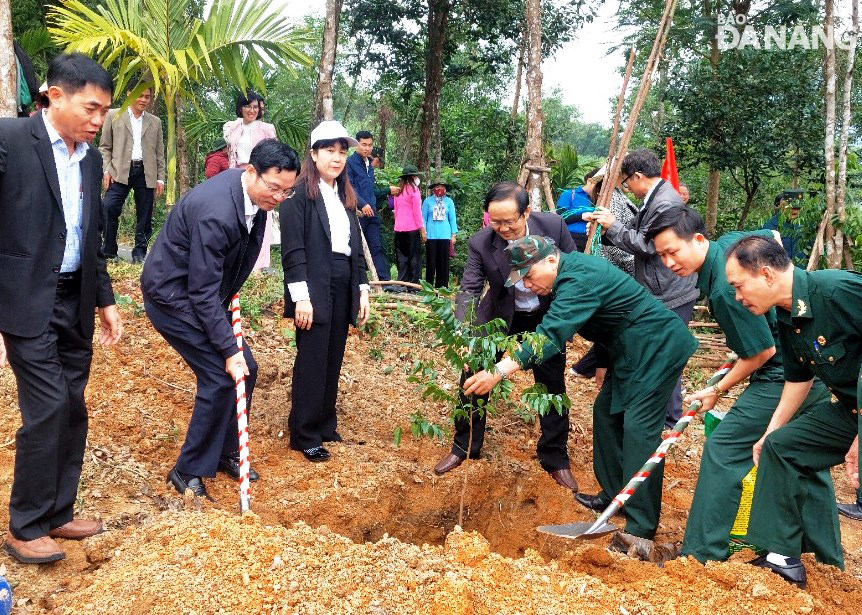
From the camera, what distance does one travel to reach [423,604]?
8.37 feet

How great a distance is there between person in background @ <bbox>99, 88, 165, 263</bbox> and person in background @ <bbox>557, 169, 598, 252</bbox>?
410cm

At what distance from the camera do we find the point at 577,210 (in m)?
6.95

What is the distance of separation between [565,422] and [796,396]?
162 centimetres

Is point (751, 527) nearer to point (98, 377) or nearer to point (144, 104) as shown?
point (98, 377)

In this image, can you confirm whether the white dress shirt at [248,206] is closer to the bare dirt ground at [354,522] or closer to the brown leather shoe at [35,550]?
the bare dirt ground at [354,522]

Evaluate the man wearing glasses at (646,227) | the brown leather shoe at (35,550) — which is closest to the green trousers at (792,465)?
the man wearing glasses at (646,227)

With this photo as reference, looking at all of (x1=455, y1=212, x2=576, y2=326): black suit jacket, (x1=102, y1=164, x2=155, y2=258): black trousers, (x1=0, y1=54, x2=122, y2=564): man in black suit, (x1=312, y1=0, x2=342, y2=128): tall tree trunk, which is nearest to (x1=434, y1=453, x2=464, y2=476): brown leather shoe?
(x1=455, y1=212, x2=576, y2=326): black suit jacket

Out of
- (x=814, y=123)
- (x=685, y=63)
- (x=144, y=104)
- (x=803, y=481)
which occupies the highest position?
(x=685, y=63)

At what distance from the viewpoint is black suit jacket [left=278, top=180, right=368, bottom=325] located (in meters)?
4.54

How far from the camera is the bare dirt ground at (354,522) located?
264 cm

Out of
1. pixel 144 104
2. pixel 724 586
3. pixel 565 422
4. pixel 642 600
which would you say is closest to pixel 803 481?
pixel 724 586

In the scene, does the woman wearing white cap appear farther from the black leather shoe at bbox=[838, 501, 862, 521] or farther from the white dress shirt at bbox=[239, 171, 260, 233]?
the black leather shoe at bbox=[838, 501, 862, 521]

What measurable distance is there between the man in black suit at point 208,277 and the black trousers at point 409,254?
5.67 metres

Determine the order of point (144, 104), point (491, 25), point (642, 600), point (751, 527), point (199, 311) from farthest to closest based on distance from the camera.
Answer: point (491, 25) → point (144, 104) → point (199, 311) → point (751, 527) → point (642, 600)
